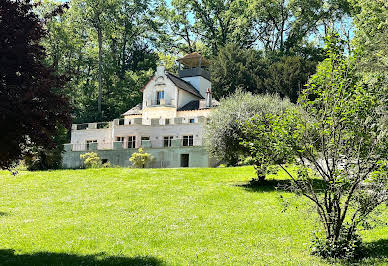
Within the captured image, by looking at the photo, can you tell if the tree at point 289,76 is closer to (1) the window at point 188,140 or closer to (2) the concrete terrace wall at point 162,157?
(1) the window at point 188,140

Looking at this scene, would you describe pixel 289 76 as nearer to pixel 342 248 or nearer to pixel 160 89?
pixel 160 89

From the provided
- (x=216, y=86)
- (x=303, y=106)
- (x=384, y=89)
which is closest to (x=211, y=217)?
(x=303, y=106)

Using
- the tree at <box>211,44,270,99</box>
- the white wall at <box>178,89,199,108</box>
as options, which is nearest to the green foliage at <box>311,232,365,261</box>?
the white wall at <box>178,89,199,108</box>

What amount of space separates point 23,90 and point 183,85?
37.7m

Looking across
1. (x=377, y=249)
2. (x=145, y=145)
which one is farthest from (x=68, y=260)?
(x=145, y=145)

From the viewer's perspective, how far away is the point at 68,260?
34.6ft

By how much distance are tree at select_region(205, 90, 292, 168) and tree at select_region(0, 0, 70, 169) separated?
14621 millimetres

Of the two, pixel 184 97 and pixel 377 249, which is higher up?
pixel 184 97

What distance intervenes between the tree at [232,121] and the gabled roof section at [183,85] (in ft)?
67.0

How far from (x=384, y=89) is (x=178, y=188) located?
45.6ft

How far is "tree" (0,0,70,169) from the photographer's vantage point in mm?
9961

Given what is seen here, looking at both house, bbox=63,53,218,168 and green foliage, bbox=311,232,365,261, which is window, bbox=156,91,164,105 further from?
green foliage, bbox=311,232,365,261

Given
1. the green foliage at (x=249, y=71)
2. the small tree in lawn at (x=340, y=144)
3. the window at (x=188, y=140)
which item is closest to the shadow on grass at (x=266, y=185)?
the small tree in lawn at (x=340, y=144)

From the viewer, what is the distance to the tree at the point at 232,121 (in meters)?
24.7
